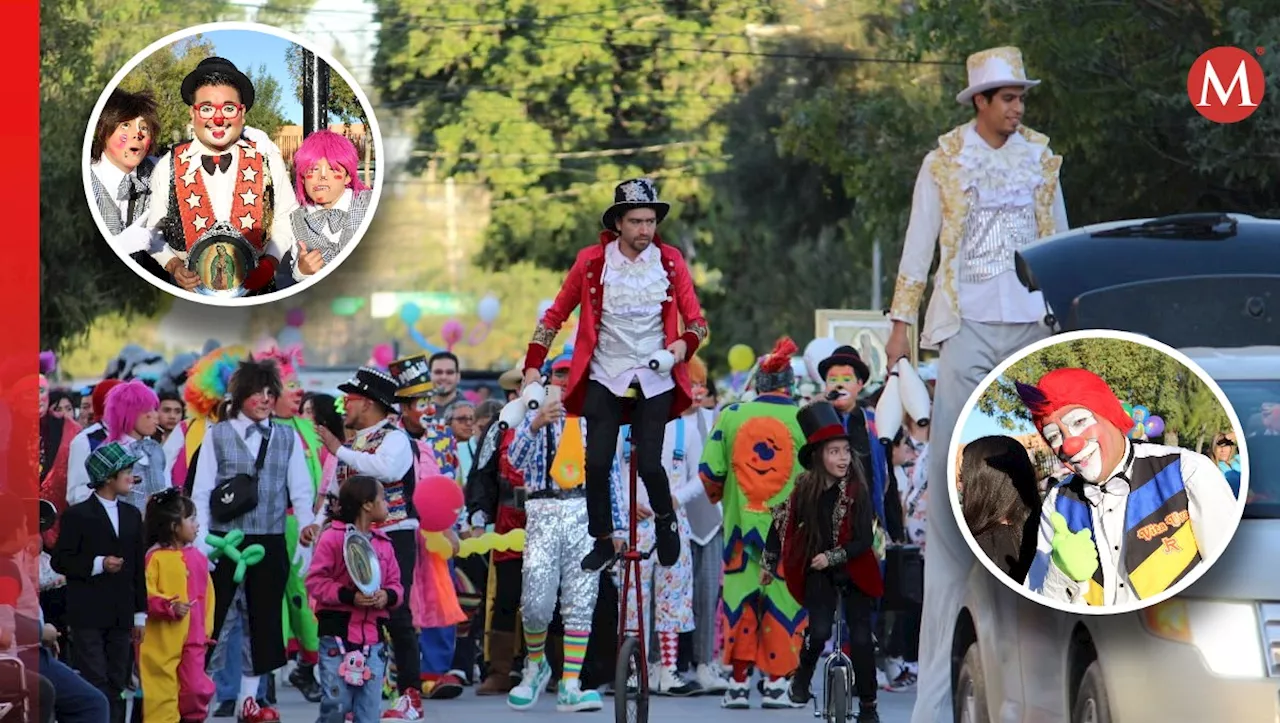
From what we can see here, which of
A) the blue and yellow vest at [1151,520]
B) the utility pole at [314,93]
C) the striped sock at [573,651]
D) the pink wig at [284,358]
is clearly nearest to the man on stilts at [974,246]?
the blue and yellow vest at [1151,520]

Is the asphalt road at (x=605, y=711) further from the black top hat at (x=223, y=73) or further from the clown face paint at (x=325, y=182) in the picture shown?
the black top hat at (x=223, y=73)

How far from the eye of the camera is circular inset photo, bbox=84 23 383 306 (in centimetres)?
1222

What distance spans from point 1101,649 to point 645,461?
400 cm

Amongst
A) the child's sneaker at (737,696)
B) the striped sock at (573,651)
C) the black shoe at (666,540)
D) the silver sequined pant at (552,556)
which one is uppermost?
the black shoe at (666,540)

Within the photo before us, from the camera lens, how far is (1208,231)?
32.9 feet

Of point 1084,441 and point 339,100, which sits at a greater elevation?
point 339,100

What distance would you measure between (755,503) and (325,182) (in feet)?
16.0

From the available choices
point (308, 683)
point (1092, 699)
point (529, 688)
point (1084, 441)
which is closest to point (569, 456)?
point (529, 688)

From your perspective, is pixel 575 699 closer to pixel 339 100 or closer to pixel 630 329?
pixel 630 329

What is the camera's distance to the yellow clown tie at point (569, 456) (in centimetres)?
1645

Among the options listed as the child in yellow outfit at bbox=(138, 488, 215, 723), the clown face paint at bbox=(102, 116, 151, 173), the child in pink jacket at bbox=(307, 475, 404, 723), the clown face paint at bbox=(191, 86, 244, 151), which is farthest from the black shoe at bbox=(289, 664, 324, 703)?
the clown face paint at bbox=(191, 86, 244, 151)

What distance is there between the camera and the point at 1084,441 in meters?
8.34

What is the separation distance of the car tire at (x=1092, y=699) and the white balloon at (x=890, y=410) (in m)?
2.38

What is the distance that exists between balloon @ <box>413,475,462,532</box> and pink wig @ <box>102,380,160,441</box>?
221 centimetres
